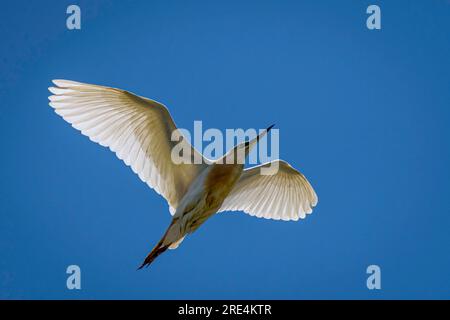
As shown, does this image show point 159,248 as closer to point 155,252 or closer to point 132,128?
point 155,252

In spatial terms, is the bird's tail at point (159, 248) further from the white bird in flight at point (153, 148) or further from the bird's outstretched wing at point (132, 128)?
the bird's outstretched wing at point (132, 128)

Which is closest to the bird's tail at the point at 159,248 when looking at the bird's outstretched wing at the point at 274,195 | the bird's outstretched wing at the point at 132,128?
the bird's outstretched wing at the point at 132,128

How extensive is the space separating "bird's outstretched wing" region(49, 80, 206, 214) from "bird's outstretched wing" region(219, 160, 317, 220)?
3.81 ft

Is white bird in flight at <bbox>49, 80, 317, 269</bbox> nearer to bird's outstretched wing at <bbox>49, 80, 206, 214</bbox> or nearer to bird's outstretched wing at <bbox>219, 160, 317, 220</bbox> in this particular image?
bird's outstretched wing at <bbox>49, 80, 206, 214</bbox>

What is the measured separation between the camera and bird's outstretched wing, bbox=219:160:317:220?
10.9 metres

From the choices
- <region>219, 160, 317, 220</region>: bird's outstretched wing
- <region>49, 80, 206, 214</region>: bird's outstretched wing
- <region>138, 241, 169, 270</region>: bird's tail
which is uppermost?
<region>49, 80, 206, 214</region>: bird's outstretched wing

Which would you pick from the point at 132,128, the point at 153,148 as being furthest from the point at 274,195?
the point at 132,128

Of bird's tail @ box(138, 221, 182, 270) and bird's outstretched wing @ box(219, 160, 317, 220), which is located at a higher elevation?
bird's outstretched wing @ box(219, 160, 317, 220)

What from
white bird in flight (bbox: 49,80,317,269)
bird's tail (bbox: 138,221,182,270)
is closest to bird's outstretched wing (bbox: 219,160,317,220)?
white bird in flight (bbox: 49,80,317,269)

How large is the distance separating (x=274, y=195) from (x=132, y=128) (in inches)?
107

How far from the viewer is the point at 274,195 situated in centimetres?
1123

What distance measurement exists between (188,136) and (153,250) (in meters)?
1.62

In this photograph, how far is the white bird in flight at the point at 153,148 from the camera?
9.45 meters
